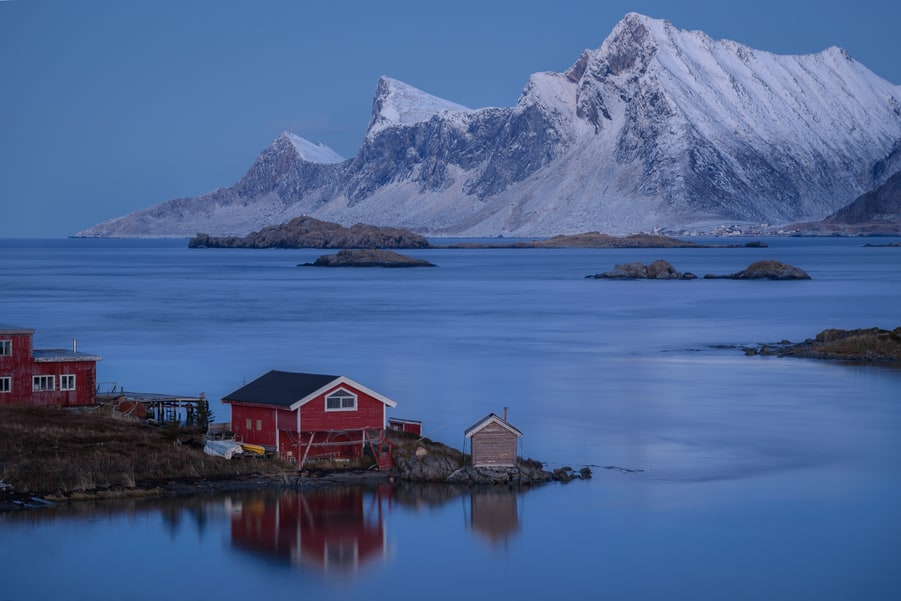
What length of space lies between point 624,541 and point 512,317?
60368 millimetres

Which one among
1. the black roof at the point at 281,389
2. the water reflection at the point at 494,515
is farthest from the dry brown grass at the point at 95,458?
the water reflection at the point at 494,515

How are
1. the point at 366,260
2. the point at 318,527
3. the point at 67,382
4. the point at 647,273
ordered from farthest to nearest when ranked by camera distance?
the point at 366,260 → the point at 647,273 → the point at 67,382 → the point at 318,527

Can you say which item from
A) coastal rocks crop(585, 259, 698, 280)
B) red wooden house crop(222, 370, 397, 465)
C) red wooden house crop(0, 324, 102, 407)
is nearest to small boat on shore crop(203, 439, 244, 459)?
red wooden house crop(222, 370, 397, 465)

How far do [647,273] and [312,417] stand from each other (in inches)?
4505

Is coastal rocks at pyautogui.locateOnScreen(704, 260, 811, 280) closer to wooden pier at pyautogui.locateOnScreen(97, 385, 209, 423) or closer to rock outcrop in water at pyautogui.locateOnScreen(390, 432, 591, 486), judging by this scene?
wooden pier at pyautogui.locateOnScreen(97, 385, 209, 423)

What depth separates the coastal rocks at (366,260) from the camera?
184875 mm

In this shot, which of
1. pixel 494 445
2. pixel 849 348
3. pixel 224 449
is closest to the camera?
pixel 224 449

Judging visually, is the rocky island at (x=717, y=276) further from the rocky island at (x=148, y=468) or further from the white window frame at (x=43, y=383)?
the white window frame at (x=43, y=383)

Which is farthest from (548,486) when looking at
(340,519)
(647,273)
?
(647,273)

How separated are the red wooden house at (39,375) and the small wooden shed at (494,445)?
10.5 m

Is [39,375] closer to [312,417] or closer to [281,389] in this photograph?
[281,389]

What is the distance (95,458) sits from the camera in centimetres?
2973

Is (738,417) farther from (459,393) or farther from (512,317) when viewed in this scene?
(512,317)

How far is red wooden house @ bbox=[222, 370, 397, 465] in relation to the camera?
101 feet
